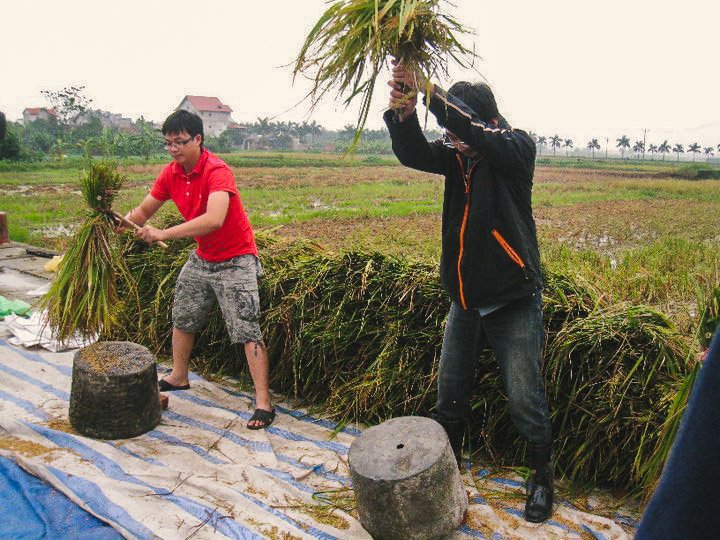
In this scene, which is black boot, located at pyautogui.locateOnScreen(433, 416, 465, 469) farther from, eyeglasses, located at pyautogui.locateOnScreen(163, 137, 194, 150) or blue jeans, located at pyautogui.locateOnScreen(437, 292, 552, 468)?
eyeglasses, located at pyautogui.locateOnScreen(163, 137, 194, 150)

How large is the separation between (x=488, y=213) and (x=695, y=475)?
1.76 metres

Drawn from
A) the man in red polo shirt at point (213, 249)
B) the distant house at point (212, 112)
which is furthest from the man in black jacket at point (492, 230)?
the distant house at point (212, 112)

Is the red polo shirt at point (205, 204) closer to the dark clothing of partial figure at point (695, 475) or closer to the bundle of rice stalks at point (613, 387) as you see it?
the bundle of rice stalks at point (613, 387)

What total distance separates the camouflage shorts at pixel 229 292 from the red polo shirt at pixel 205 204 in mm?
60

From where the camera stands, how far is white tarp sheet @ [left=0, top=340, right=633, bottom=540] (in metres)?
2.28

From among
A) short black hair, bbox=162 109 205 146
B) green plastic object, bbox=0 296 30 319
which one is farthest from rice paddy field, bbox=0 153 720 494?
green plastic object, bbox=0 296 30 319

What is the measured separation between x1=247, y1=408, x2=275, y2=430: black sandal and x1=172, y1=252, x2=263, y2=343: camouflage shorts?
37 centimetres

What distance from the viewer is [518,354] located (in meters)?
2.28

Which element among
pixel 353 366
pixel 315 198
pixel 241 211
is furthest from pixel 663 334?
pixel 315 198

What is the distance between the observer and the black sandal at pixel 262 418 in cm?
311

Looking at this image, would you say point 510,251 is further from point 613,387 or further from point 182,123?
point 182,123

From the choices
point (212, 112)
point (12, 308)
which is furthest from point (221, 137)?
point (12, 308)

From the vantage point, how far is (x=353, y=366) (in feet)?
10.8

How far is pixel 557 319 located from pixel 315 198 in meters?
15.2
